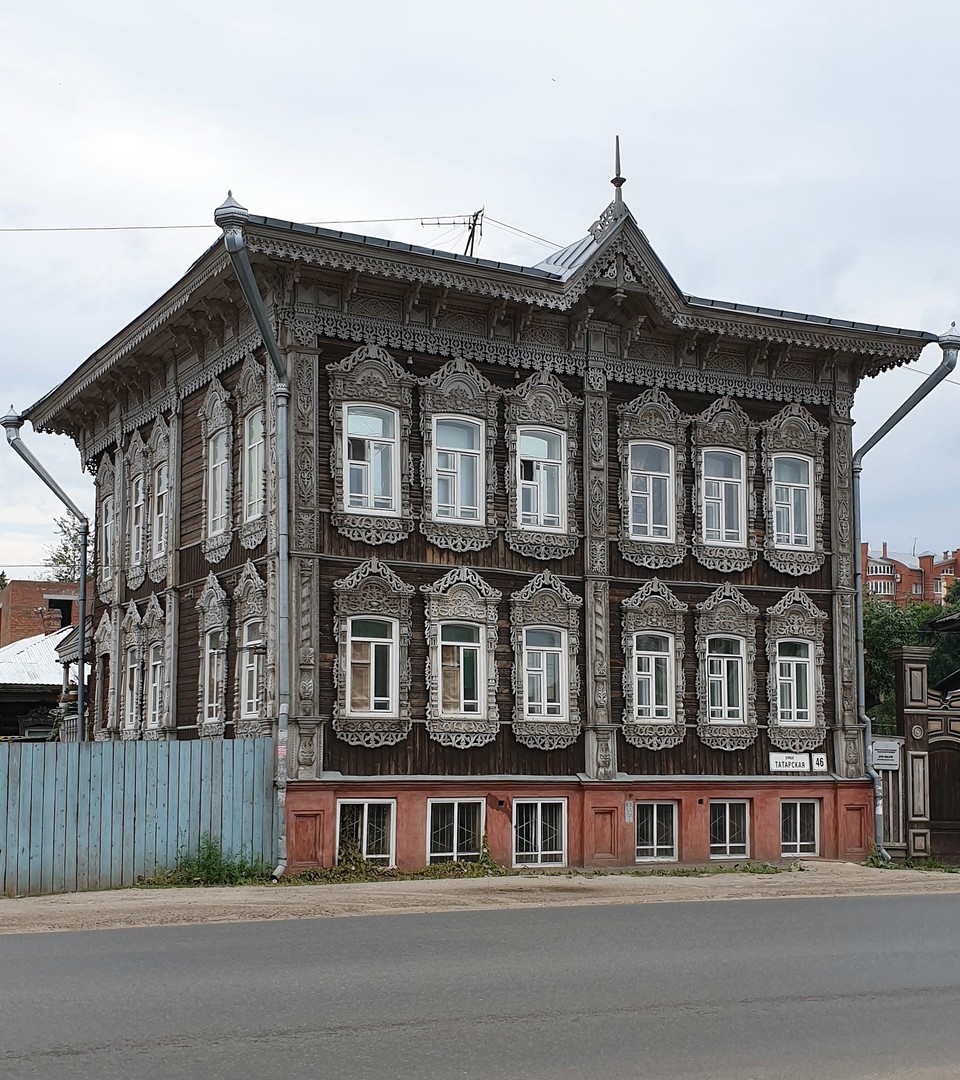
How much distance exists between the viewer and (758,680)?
2752 cm

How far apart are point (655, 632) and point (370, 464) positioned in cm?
598

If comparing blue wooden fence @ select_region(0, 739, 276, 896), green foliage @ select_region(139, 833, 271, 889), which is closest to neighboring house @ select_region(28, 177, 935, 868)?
blue wooden fence @ select_region(0, 739, 276, 896)

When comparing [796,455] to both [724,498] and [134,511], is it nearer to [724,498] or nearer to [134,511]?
[724,498]

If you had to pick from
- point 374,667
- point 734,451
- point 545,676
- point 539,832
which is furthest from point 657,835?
point 734,451

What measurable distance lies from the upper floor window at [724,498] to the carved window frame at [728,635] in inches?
36.9

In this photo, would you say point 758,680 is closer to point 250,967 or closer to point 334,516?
point 334,516

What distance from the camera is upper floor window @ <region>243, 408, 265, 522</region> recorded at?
81.1 feet

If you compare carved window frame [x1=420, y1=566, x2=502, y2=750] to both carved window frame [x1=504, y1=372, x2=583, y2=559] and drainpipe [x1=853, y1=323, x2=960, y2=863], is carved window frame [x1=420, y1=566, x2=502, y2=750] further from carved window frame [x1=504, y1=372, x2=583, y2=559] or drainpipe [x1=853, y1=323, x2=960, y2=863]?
drainpipe [x1=853, y1=323, x2=960, y2=863]

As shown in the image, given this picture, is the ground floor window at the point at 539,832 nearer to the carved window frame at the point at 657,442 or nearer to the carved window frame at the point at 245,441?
the carved window frame at the point at 657,442

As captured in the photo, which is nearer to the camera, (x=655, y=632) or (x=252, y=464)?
(x=252, y=464)

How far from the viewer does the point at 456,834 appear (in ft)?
80.0

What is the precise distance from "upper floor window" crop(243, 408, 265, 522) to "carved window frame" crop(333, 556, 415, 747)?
210 centimetres

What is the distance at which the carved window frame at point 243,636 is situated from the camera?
23.9m

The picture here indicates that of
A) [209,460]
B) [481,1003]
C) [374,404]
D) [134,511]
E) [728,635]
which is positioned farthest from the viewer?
[134,511]
